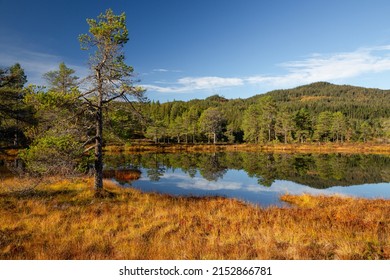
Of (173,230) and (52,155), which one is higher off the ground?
(52,155)

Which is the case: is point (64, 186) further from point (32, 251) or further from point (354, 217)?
point (354, 217)

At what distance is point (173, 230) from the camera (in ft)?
36.6

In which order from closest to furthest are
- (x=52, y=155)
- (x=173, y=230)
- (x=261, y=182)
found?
1. (x=173, y=230)
2. (x=52, y=155)
3. (x=261, y=182)

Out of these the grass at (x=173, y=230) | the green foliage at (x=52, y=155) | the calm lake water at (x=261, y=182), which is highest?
the green foliage at (x=52, y=155)

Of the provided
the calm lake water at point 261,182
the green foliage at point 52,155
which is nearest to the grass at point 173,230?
the green foliage at point 52,155

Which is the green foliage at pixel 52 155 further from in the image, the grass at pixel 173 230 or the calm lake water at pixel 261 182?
the calm lake water at pixel 261 182

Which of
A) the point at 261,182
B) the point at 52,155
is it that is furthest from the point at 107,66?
the point at 261,182

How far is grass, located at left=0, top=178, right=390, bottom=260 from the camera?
26.8 ft

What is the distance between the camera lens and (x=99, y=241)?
9609 millimetres

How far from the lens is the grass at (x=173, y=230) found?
8164mm

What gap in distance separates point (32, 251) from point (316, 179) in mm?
30306

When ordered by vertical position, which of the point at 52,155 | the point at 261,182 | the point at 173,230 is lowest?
the point at 261,182

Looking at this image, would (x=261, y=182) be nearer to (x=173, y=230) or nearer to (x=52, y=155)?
(x=173, y=230)

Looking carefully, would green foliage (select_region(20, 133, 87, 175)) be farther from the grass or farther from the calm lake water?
the calm lake water
